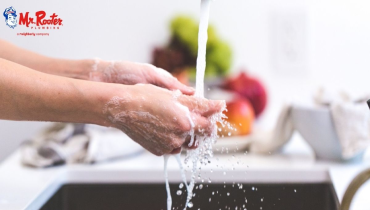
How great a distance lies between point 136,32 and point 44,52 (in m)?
0.56

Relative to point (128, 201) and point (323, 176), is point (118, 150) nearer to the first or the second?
point (128, 201)

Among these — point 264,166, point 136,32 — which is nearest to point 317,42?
point 136,32

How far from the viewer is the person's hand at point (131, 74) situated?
800mm

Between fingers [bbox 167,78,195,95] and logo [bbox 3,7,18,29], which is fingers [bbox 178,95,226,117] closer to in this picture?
fingers [bbox 167,78,195,95]

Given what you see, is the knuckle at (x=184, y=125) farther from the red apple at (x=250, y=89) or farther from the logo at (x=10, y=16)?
the red apple at (x=250, y=89)

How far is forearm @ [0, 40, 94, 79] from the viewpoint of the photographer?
821mm

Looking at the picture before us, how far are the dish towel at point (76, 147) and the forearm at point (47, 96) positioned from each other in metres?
0.37

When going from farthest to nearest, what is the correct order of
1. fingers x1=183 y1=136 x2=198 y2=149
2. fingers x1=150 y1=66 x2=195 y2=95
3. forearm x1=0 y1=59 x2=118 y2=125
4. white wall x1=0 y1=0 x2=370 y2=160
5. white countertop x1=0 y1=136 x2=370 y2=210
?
white wall x1=0 y1=0 x2=370 y2=160 < white countertop x1=0 y1=136 x2=370 y2=210 < fingers x1=150 y1=66 x2=195 y2=95 < fingers x1=183 y1=136 x2=198 y2=149 < forearm x1=0 y1=59 x2=118 y2=125

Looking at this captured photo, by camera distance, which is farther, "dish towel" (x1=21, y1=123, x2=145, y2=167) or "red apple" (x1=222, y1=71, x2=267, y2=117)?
"red apple" (x1=222, y1=71, x2=267, y2=117)

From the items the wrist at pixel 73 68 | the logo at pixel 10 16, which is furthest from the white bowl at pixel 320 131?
the logo at pixel 10 16

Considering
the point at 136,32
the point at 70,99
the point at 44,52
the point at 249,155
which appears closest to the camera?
the point at 70,99

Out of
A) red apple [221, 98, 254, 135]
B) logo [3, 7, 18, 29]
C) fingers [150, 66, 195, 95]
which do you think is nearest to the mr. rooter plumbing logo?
→ logo [3, 7, 18, 29]

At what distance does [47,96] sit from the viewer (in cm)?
59

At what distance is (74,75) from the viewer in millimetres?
837
